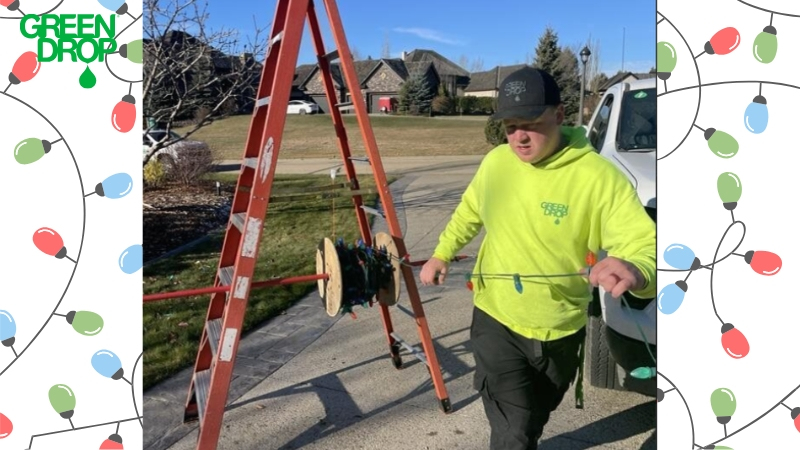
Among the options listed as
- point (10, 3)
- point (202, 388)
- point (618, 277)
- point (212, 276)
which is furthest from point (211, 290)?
point (212, 276)

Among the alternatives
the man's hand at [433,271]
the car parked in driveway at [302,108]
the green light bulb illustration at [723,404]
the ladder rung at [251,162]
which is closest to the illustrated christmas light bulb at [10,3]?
the ladder rung at [251,162]

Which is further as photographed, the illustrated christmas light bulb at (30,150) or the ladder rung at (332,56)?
the ladder rung at (332,56)

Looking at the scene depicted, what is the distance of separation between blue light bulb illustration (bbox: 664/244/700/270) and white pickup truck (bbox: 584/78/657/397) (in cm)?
31

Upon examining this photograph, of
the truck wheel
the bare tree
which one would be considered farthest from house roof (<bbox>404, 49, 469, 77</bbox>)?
the truck wheel

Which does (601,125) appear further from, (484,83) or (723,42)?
(484,83)

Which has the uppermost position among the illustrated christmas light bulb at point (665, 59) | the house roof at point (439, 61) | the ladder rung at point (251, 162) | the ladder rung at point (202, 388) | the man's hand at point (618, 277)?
the house roof at point (439, 61)

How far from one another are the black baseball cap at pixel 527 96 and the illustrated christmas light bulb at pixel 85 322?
1.50 meters

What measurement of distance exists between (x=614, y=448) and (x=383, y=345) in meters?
1.87

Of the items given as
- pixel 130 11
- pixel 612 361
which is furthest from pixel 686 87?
pixel 612 361

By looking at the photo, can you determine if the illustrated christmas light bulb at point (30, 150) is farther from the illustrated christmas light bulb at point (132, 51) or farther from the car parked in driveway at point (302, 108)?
the car parked in driveway at point (302, 108)

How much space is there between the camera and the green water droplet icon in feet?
6.47

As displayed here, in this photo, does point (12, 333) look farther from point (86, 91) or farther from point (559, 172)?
point (559, 172)

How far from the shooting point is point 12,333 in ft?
6.62

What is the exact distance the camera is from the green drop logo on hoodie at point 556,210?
2267 millimetres
